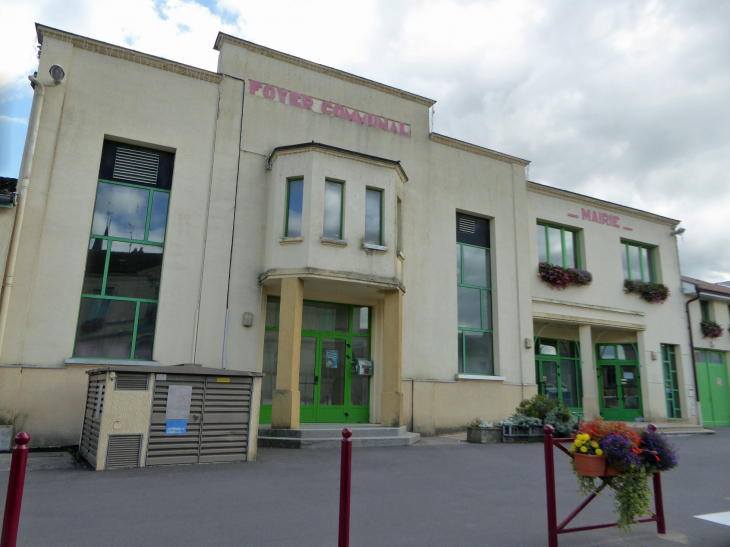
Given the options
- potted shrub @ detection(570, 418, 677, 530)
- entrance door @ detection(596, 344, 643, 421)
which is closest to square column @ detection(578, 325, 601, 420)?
entrance door @ detection(596, 344, 643, 421)

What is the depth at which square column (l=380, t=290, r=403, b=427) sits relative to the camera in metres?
12.2

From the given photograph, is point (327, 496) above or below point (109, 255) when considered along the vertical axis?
below

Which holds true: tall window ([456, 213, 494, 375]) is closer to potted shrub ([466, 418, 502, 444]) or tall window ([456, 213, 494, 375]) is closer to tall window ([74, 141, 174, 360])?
potted shrub ([466, 418, 502, 444])

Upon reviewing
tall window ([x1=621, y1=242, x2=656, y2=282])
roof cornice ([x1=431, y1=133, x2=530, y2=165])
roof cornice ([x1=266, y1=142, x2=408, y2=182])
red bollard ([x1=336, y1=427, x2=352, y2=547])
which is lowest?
red bollard ([x1=336, y1=427, x2=352, y2=547])

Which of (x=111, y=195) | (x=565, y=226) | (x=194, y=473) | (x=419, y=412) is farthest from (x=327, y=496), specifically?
(x=565, y=226)

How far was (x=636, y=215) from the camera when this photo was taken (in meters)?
19.5

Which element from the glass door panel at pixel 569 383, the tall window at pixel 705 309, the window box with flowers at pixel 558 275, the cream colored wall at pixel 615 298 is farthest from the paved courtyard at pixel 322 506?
the tall window at pixel 705 309

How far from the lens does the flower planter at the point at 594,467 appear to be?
471cm

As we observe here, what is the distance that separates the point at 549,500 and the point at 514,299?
11.3m

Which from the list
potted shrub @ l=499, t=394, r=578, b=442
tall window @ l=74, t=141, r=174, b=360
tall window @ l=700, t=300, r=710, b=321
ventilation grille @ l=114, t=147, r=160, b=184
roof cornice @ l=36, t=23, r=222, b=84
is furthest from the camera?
tall window @ l=700, t=300, r=710, b=321

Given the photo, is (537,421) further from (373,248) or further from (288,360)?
(288,360)

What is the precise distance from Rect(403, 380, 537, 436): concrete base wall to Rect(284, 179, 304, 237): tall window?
486cm

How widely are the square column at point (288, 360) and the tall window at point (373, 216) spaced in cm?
215

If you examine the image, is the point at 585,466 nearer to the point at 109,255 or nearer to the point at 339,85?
the point at 109,255
